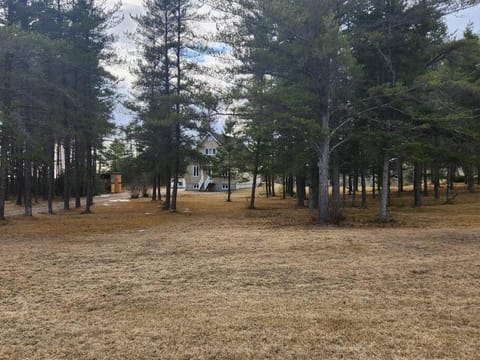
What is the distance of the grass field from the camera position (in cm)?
306

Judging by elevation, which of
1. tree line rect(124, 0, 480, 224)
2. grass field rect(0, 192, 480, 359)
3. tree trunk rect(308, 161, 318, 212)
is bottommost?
grass field rect(0, 192, 480, 359)

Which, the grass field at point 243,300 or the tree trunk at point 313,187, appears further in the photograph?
the tree trunk at point 313,187

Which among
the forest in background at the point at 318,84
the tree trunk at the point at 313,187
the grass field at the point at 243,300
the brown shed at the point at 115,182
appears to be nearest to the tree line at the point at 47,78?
the forest in background at the point at 318,84

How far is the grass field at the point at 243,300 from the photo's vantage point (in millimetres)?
3064

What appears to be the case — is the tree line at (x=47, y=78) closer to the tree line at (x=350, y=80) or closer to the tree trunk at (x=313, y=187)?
the tree line at (x=350, y=80)

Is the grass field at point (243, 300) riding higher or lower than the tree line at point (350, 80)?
lower

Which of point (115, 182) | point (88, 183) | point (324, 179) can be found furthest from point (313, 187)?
point (115, 182)

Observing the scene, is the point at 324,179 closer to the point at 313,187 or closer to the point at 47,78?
the point at 313,187

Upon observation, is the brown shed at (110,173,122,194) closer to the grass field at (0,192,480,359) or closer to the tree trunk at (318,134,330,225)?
the tree trunk at (318,134,330,225)

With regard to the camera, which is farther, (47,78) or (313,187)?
(313,187)

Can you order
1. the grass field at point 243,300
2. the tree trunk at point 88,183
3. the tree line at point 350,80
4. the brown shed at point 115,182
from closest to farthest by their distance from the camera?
1. the grass field at point 243,300
2. the tree line at point 350,80
3. the tree trunk at point 88,183
4. the brown shed at point 115,182

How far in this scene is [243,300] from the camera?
4.25 metres

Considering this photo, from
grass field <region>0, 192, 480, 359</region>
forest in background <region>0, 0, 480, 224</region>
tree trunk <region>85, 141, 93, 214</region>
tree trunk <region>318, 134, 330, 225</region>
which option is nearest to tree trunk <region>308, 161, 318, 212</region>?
forest in background <region>0, 0, 480, 224</region>

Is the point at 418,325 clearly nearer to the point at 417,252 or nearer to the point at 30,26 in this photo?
the point at 417,252
